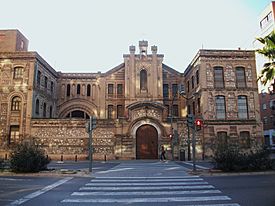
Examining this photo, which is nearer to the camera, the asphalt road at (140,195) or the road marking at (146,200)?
the asphalt road at (140,195)

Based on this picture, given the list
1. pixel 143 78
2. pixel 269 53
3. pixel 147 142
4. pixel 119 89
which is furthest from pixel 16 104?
pixel 269 53

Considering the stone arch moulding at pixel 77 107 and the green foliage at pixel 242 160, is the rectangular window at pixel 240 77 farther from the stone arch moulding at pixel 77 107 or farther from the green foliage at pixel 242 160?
the stone arch moulding at pixel 77 107

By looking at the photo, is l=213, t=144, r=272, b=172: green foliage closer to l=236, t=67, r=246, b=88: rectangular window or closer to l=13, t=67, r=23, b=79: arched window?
l=236, t=67, r=246, b=88: rectangular window

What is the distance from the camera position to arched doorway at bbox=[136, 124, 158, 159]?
90.5 feet

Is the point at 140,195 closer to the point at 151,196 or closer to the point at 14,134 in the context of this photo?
the point at 151,196

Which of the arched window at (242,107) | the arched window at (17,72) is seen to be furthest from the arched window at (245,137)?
the arched window at (17,72)

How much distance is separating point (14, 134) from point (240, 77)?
2654cm

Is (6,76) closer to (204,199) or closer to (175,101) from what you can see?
(175,101)

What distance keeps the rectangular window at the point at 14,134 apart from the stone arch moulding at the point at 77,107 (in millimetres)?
7778

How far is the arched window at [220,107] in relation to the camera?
93.9ft

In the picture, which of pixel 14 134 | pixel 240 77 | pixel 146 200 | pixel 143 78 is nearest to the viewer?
pixel 146 200

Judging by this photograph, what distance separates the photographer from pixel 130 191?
28.9ft

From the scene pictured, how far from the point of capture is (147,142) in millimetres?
27672

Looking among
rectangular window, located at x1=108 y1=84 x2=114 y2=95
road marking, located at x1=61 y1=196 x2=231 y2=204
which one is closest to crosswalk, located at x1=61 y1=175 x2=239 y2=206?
road marking, located at x1=61 y1=196 x2=231 y2=204
